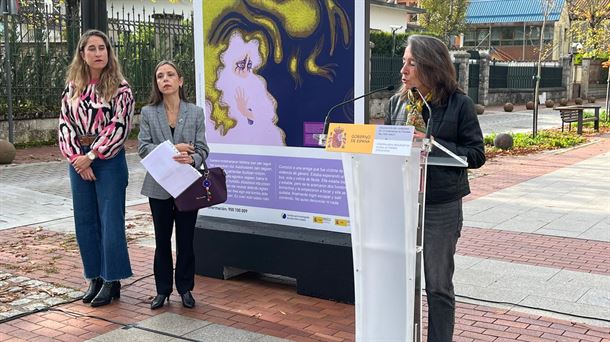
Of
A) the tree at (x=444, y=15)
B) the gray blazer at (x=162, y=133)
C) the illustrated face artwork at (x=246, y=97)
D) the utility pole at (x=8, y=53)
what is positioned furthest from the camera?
the tree at (x=444, y=15)

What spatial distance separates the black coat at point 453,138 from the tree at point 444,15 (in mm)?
43975

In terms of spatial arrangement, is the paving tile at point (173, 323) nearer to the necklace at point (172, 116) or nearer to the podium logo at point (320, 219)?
the podium logo at point (320, 219)

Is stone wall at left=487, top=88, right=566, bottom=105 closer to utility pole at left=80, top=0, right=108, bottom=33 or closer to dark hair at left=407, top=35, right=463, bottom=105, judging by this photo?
utility pole at left=80, top=0, right=108, bottom=33

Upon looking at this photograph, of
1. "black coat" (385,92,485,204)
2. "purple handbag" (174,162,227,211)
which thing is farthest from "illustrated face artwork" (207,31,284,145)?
"black coat" (385,92,485,204)

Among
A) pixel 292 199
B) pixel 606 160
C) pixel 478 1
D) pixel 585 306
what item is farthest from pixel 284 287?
pixel 478 1

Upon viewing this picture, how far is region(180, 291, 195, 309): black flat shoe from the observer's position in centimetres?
544

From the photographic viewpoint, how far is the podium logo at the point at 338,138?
330 centimetres

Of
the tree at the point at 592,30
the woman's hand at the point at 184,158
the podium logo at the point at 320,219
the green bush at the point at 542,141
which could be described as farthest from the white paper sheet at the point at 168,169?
the tree at the point at 592,30

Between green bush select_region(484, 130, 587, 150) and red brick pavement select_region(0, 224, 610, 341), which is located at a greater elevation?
green bush select_region(484, 130, 587, 150)

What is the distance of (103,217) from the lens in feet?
17.9

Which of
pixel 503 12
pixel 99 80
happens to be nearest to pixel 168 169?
pixel 99 80

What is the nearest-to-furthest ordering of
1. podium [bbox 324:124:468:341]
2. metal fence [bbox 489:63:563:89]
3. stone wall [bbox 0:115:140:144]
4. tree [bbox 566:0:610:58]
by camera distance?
podium [bbox 324:124:468:341]
stone wall [bbox 0:115:140:144]
tree [bbox 566:0:610:58]
metal fence [bbox 489:63:563:89]

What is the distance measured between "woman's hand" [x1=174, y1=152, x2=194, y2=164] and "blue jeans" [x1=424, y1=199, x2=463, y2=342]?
1966 millimetres

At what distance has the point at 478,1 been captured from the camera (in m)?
63.3
